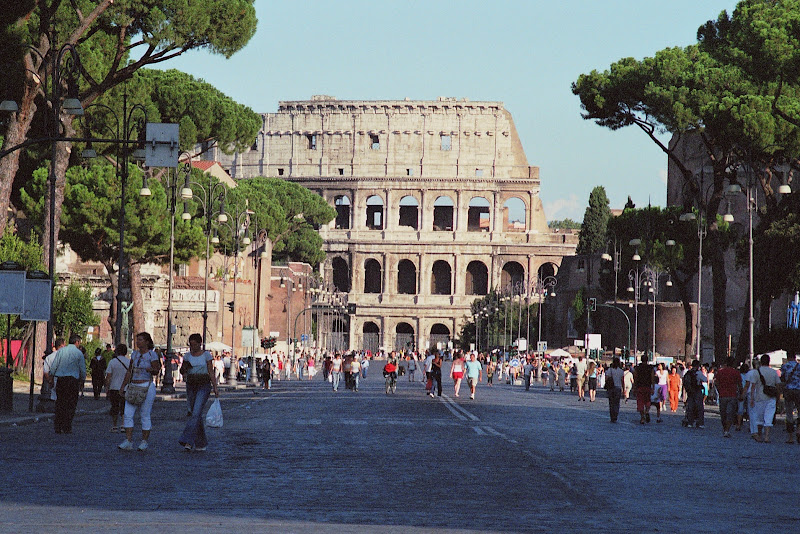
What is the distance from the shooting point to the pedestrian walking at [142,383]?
1506 centimetres

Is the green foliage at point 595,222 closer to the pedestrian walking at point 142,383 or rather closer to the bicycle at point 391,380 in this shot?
the bicycle at point 391,380

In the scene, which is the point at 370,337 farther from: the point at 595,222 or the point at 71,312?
the point at 71,312

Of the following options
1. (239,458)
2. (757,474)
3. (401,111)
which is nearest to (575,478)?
(757,474)

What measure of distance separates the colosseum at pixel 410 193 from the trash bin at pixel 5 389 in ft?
Result: 346

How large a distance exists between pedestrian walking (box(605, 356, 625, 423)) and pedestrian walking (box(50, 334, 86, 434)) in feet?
33.9

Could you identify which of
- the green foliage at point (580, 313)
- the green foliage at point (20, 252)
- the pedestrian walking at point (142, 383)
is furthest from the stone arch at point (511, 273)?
the pedestrian walking at point (142, 383)

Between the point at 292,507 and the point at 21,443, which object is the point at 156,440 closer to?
the point at 21,443

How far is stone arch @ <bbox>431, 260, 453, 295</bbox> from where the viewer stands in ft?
443

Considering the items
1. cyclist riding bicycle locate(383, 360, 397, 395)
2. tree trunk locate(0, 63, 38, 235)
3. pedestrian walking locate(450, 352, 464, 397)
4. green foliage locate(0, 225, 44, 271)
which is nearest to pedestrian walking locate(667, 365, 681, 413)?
pedestrian walking locate(450, 352, 464, 397)

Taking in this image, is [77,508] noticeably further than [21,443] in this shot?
No

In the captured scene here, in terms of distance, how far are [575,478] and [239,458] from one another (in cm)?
377

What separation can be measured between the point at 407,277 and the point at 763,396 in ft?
378

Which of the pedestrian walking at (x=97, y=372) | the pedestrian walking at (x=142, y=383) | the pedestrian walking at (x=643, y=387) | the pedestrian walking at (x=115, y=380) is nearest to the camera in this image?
the pedestrian walking at (x=142, y=383)

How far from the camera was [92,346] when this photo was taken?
122 ft
